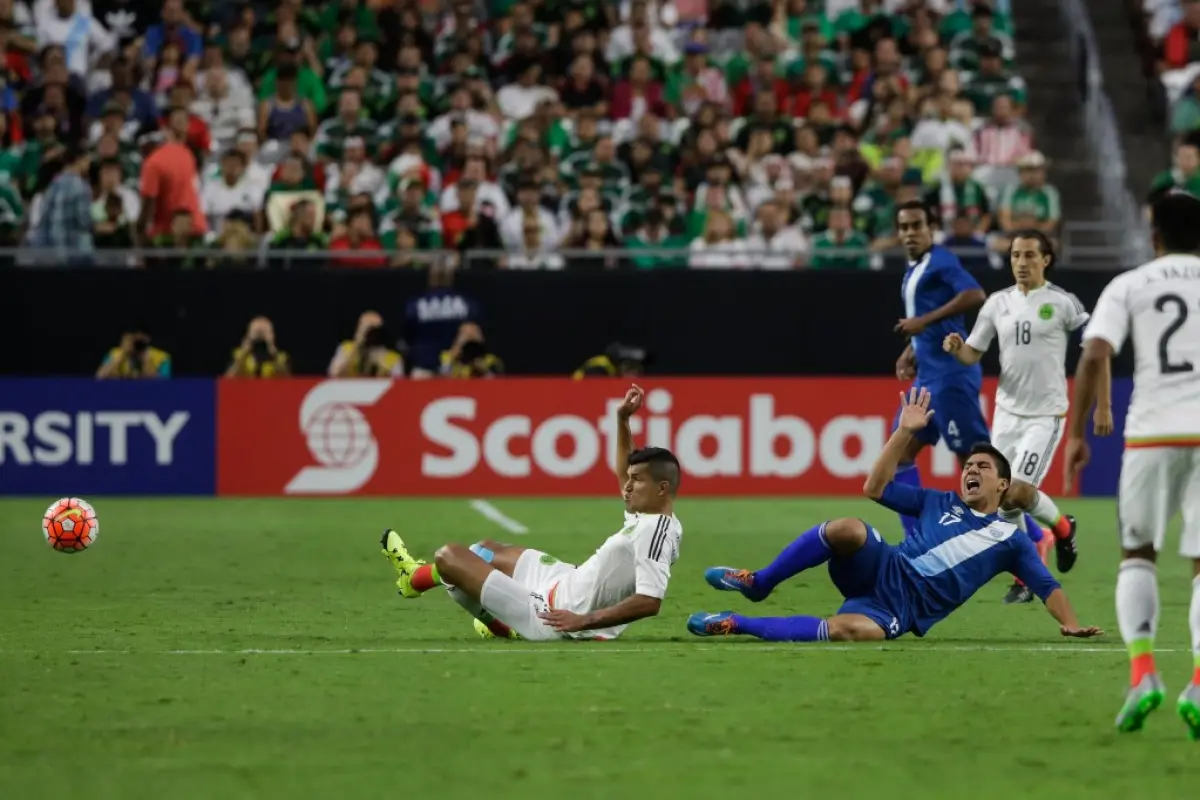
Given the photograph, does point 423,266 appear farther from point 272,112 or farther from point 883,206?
point 883,206

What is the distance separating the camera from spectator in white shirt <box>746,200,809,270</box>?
20719 mm

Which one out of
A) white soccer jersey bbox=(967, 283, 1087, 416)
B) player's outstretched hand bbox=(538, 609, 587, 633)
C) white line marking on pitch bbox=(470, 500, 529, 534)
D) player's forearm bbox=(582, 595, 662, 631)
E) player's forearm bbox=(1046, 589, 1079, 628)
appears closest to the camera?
player's forearm bbox=(582, 595, 662, 631)

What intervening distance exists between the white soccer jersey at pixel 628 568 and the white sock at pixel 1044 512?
3279mm

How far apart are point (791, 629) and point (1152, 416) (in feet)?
9.43

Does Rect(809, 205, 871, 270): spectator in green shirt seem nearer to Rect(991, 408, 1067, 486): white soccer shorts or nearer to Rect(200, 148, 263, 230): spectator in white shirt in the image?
Rect(200, 148, 263, 230): spectator in white shirt

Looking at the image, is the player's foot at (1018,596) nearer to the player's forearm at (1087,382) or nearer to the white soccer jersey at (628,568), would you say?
the white soccer jersey at (628,568)

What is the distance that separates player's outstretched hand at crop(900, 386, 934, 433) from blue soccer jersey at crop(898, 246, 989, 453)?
2986mm

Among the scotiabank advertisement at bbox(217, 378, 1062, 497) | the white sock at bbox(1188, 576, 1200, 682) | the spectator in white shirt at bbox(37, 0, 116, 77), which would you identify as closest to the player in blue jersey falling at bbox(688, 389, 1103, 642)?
the white sock at bbox(1188, 576, 1200, 682)

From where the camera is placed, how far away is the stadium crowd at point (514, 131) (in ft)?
67.4

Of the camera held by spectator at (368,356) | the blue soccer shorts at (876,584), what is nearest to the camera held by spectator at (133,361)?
the camera held by spectator at (368,356)

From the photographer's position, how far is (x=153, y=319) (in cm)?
2041

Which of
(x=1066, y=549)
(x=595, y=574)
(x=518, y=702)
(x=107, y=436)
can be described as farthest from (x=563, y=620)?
(x=107, y=436)

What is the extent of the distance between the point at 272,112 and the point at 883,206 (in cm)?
637

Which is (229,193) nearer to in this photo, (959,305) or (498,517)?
(498,517)
